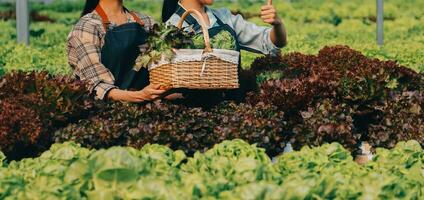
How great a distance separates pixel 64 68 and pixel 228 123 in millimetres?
4142

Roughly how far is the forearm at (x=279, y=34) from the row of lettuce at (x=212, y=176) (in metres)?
2.04

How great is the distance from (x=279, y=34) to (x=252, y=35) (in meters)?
0.28

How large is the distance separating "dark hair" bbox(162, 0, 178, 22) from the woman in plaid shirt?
7.0 inches

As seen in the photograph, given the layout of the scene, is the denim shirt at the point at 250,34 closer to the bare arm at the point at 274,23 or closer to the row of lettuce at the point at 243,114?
the bare arm at the point at 274,23

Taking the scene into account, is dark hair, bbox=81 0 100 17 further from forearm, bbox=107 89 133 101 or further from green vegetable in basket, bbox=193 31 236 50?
green vegetable in basket, bbox=193 31 236 50

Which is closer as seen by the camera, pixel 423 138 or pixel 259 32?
pixel 423 138

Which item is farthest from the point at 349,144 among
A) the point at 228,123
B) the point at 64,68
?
the point at 64,68

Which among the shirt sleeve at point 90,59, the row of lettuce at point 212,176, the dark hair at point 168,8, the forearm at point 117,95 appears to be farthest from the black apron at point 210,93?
the row of lettuce at point 212,176

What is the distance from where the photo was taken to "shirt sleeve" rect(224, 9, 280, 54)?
25.6ft

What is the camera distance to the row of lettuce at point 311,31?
12.0m

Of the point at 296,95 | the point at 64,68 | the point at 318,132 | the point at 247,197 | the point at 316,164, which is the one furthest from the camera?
→ the point at 64,68

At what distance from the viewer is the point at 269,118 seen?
732 centimetres

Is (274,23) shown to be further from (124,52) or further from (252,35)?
(124,52)

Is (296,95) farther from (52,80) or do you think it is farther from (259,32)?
(52,80)
